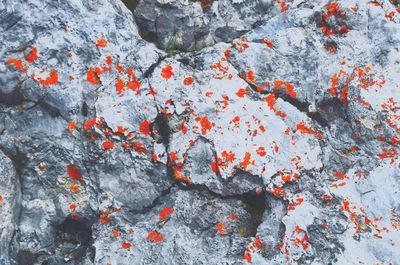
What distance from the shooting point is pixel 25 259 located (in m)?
6.61

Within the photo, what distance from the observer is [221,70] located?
7.32 m

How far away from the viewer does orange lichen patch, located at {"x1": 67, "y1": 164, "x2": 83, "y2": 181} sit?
6.83 meters

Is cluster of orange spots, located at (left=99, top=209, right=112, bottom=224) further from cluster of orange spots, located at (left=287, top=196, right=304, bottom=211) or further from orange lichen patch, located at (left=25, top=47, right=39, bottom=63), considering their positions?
cluster of orange spots, located at (left=287, top=196, right=304, bottom=211)

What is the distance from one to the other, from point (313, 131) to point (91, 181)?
4237 millimetres

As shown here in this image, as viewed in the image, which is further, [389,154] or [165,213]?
[389,154]

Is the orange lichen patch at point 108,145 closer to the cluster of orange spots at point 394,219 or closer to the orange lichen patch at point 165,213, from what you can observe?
the orange lichen patch at point 165,213

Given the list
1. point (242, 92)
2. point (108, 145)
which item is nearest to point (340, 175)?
point (242, 92)

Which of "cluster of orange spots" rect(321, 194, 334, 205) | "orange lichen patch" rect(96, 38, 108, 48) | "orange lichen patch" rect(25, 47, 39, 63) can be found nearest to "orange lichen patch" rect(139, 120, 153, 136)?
"orange lichen patch" rect(96, 38, 108, 48)

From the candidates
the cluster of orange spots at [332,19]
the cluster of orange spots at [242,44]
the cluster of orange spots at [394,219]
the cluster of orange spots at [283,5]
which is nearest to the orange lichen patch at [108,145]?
the cluster of orange spots at [242,44]

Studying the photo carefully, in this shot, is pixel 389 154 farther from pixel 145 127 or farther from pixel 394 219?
pixel 145 127

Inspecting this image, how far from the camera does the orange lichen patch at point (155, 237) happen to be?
21.8ft

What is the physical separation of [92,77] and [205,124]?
227cm

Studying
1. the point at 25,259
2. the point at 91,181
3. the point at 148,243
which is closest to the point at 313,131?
the point at 148,243

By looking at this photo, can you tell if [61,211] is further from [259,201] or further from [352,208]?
[352,208]
